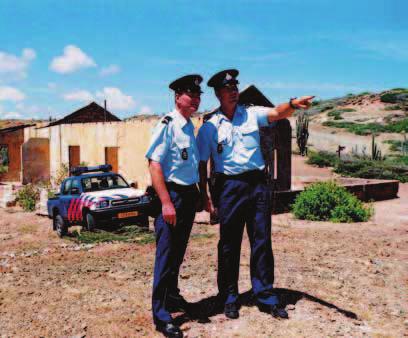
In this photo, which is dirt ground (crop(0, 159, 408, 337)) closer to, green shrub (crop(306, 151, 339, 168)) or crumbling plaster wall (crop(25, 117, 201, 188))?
crumbling plaster wall (crop(25, 117, 201, 188))

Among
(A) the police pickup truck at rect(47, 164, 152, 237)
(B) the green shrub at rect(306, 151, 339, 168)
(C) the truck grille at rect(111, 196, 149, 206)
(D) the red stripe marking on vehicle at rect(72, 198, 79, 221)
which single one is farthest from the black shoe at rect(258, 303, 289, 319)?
(B) the green shrub at rect(306, 151, 339, 168)

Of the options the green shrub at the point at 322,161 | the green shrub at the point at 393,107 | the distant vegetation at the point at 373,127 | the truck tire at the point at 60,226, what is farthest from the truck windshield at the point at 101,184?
the green shrub at the point at 393,107

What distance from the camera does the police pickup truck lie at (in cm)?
873

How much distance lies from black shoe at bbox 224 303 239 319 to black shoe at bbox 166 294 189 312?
0.38 meters

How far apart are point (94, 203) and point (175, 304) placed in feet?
16.5

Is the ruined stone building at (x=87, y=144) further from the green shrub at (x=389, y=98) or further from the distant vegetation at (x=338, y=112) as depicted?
the green shrub at (x=389, y=98)

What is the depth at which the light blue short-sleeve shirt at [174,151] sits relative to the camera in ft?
11.9

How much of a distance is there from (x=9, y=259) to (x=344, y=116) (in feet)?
182

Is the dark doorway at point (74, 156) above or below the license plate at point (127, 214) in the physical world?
above

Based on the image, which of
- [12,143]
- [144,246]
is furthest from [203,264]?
[12,143]

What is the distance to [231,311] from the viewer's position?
3.94m

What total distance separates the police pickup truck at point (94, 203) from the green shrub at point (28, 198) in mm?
3585

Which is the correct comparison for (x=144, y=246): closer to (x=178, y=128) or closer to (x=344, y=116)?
(x=178, y=128)

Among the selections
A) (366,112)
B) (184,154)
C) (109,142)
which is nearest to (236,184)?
(184,154)
